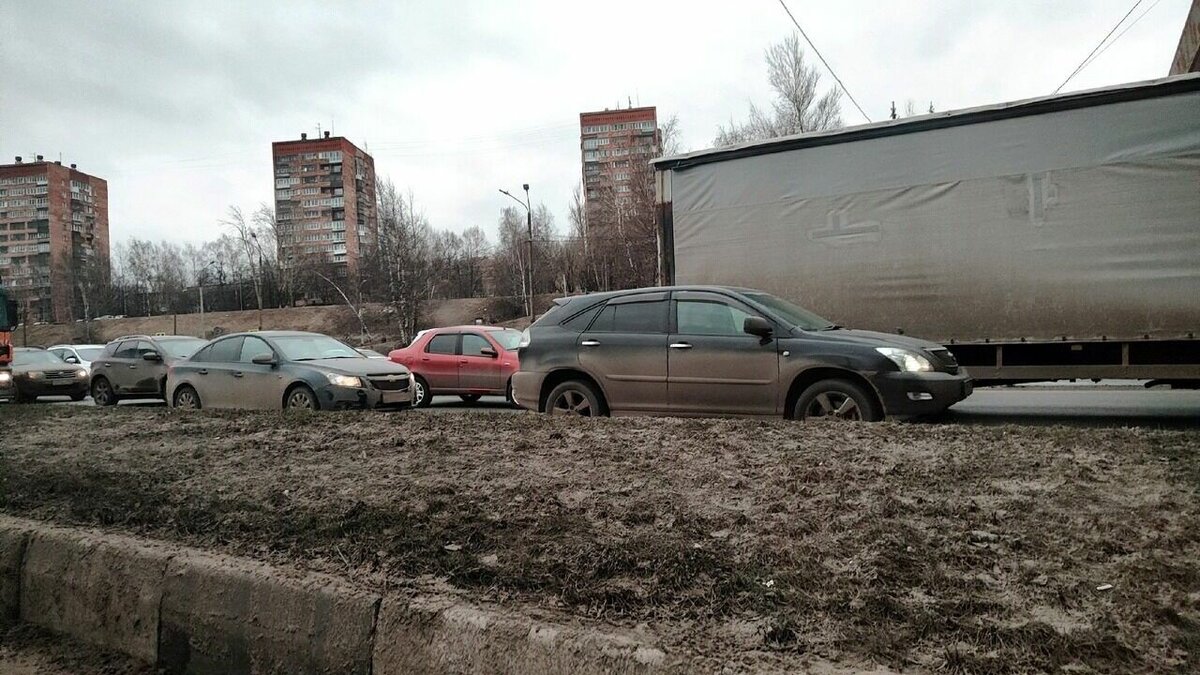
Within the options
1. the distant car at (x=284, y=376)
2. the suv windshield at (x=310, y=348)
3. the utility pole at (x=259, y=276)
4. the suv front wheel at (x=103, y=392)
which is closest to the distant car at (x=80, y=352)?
the suv front wheel at (x=103, y=392)

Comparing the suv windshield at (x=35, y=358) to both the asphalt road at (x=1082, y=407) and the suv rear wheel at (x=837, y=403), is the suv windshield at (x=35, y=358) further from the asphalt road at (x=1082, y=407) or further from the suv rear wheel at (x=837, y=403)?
the suv rear wheel at (x=837, y=403)

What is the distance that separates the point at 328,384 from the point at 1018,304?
29.4 ft

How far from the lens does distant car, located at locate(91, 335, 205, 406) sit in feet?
50.9

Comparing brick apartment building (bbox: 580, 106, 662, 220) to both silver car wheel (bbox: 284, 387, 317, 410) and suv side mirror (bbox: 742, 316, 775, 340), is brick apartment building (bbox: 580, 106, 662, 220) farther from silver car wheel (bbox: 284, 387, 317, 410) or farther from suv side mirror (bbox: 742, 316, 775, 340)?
suv side mirror (bbox: 742, 316, 775, 340)

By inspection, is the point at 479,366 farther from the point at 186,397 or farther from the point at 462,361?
the point at 186,397

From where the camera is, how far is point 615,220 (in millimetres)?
49094

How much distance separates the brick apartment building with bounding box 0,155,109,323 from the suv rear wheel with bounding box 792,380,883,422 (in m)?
64.6

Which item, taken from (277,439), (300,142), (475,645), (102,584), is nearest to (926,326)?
(277,439)

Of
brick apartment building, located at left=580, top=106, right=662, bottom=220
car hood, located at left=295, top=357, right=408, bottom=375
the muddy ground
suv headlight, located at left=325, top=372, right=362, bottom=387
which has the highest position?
brick apartment building, located at left=580, top=106, right=662, bottom=220

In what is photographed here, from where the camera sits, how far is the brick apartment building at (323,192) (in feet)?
271

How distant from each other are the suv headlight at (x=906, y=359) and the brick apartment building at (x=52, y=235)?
65153 mm

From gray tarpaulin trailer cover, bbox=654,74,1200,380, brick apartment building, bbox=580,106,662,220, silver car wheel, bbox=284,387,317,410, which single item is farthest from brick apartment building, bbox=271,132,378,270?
gray tarpaulin trailer cover, bbox=654,74,1200,380

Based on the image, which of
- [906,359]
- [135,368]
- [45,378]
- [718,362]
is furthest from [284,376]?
[45,378]

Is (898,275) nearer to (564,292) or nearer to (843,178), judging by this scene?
(843,178)
